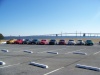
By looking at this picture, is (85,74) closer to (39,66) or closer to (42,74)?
(42,74)

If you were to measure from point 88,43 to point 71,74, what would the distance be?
121 feet

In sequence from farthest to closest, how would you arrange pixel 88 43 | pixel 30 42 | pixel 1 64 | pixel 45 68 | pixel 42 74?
pixel 30 42
pixel 88 43
pixel 1 64
pixel 45 68
pixel 42 74

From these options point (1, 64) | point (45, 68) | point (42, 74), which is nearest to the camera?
point (42, 74)

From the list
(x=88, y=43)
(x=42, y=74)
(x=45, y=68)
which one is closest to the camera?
(x=42, y=74)

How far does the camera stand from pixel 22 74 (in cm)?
994

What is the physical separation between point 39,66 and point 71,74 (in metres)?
2.99

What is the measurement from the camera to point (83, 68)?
462 inches

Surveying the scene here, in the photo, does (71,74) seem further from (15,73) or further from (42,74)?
(15,73)

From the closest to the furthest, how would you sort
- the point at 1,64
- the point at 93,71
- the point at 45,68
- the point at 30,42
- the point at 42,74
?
the point at 42,74
the point at 93,71
the point at 45,68
the point at 1,64
the point at 30,42

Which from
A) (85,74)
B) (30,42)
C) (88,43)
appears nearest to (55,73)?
(85,74)

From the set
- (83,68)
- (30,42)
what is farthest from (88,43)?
(83,68)

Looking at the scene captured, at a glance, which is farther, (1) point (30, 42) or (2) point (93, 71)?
(1) point (30, 42)

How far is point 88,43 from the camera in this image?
45906 millimetres

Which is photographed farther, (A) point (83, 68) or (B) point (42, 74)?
(A) point (83, 68)
